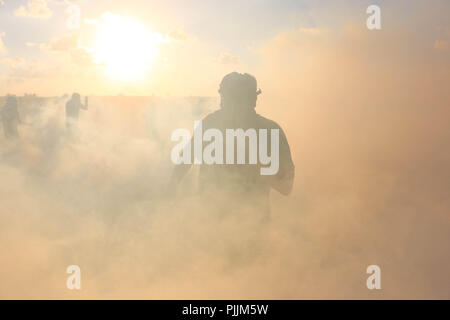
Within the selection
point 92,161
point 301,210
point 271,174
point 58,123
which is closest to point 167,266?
point 271,174

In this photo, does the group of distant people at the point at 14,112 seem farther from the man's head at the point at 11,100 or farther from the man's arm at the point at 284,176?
the man's arm at the point at 284,176

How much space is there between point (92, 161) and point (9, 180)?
9.17 feet

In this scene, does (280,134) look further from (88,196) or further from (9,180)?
(9,180)

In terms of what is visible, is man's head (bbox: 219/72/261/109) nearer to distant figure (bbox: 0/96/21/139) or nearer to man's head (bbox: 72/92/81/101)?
man's head (bbox: 72/92/81/101)

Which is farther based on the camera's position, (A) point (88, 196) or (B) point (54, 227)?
(A) point (88, 196)

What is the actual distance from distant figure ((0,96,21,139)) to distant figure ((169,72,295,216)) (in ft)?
Result: 34.0

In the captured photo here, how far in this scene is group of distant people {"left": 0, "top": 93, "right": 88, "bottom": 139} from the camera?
1163 centimetres

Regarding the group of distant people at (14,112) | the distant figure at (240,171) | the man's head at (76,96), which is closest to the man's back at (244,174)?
the distant figure at (240,171)

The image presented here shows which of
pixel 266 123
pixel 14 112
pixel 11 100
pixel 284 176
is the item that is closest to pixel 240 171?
pixel 284 176

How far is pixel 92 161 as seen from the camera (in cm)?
1248

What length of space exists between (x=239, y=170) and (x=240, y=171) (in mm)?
12

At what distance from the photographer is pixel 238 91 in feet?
11.7

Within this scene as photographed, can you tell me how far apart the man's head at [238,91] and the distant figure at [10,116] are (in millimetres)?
10380

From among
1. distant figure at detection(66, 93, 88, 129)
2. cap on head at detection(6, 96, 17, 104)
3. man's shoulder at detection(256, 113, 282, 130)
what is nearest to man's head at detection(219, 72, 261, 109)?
man's shoulder at detection(256, 113, 282, 130)
